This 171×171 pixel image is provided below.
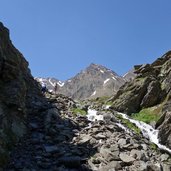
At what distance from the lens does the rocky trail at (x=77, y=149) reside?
2561cm

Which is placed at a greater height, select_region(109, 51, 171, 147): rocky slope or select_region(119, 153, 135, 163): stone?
select_region(109, 51, 171, 147): rocky slope

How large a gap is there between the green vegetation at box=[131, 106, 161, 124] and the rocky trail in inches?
551

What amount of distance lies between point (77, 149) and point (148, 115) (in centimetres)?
2467

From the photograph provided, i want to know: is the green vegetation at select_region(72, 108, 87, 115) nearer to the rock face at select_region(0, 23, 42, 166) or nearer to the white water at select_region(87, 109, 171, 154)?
the white water at select_region(87, 109, 171, 154)

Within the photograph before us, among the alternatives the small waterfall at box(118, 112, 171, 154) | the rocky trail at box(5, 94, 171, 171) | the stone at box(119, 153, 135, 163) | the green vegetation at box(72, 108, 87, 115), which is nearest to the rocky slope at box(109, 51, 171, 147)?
the small waterfall at box(118, 112, 171, 154)

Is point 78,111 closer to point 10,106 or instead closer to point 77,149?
point 10,106

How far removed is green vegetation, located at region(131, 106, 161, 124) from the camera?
4901cm

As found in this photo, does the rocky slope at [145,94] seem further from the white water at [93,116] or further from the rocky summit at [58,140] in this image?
the rocky summit at [58,140]

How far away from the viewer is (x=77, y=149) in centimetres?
2823

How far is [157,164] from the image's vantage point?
27.3 metres

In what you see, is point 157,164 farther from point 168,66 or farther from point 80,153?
point 168,66

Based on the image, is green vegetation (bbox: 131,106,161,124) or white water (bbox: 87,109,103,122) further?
green vegetation (bbox: 131,106,161,124)

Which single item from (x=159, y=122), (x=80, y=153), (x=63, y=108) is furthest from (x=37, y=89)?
(x=80, y=153)

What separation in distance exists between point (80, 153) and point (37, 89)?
2118cm
